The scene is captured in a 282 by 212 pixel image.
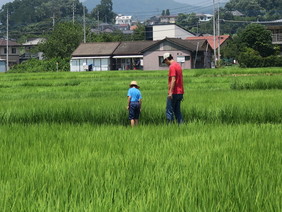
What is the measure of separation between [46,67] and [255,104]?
143 feet

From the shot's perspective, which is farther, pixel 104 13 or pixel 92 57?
pixel 104 13

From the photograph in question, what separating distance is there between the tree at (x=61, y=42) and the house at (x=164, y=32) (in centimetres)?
2315

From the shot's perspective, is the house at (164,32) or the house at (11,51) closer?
the house at (11,51)

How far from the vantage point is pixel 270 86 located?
17.7 metres

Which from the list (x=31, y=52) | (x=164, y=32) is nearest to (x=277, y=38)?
(x=164, y=32)

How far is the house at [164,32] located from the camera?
77.9 meters

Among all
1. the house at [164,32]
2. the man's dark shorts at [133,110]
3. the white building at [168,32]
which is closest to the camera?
the man's dark shorts at [133,110]

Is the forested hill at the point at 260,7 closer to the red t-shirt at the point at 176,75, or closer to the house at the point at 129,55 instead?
the house at the point at 129,55

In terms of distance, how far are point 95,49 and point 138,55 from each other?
508 centimetres

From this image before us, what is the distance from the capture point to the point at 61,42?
185 feet

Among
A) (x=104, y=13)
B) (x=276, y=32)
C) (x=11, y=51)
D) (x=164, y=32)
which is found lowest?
(x=11, y=51)

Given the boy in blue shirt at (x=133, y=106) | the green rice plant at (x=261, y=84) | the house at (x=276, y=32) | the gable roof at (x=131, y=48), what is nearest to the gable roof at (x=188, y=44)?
the gable roof at (x=131, y=48)

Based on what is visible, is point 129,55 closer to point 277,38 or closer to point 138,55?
point 138,55

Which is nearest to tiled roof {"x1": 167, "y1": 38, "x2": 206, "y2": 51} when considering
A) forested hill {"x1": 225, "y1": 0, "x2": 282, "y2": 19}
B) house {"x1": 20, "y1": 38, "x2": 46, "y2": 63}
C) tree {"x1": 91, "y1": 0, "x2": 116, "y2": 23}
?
house {"x1": 20, "y1": 38, "x2": 46, "y2": 63}
